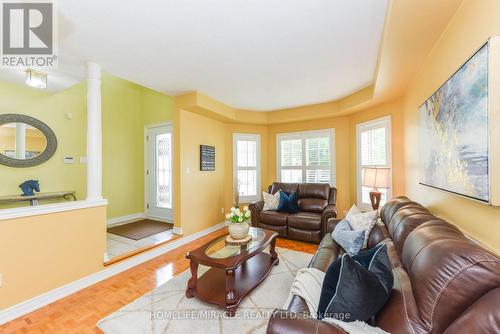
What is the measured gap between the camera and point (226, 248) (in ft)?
7.56

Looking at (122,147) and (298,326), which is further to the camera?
(122,147)

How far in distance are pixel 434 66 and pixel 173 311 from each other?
3320 millimetres

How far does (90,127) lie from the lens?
262cm

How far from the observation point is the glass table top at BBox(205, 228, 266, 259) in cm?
212

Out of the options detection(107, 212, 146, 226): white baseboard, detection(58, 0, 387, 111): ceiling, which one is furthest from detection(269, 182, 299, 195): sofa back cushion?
detection(107, 212, 146, 226): white baseboard

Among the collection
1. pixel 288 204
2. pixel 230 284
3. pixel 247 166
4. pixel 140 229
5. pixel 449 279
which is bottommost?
pixel 140 229

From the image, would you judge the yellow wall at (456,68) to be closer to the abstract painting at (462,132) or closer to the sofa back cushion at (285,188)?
the abstract painting at (462,132)

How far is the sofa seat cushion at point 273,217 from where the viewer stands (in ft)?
12.4

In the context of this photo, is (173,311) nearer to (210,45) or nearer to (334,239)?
(334,239)

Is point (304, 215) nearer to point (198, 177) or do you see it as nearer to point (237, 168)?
point (237, 168)

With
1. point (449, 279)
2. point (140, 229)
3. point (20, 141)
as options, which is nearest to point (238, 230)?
point (449, 279)

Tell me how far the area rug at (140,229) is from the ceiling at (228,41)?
8.22 ft

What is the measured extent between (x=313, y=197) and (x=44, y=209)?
383 centimetres

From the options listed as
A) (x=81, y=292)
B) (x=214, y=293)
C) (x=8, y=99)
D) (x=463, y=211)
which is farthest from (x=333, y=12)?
(x=8, y=99)
